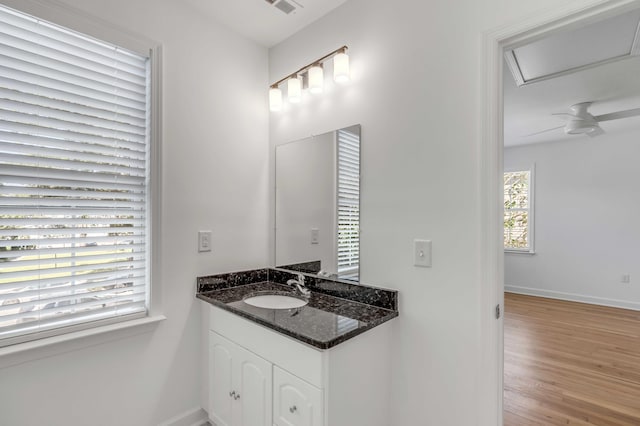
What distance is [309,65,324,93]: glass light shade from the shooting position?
190 centimetres

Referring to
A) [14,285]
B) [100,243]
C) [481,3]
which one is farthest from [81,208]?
[481,3]

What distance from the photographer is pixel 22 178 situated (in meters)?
1.40

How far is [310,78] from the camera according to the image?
6.29 ft

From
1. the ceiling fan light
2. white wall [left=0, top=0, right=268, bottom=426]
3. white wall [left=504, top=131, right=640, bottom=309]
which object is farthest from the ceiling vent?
white wall [left=504, top=131, right=640, bottom=309]

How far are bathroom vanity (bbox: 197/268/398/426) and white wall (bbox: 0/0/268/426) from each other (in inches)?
8.1

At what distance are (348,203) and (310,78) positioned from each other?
815 millimetres

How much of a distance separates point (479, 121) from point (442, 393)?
1.26m

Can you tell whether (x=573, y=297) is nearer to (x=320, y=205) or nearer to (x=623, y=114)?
(x=623, y=114)

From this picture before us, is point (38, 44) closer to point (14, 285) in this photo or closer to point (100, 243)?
point (100, 243)

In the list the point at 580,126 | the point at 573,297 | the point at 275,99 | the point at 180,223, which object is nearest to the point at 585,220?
the point at 573,297

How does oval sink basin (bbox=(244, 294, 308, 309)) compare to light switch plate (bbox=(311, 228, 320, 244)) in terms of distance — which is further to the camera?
light switch plate (bbox=(311, 228, 320, 244))

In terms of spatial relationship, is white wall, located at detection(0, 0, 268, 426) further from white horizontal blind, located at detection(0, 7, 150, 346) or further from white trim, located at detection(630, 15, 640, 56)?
white trim, located at detection(630, 15, 640, 56)

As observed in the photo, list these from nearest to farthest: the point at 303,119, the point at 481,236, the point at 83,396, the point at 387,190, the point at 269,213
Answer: the point at 481,236, the point at 83,396, the point at 387,190, the point at 303,119, the point at 269,213

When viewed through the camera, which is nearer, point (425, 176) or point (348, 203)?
point (425, 176)
